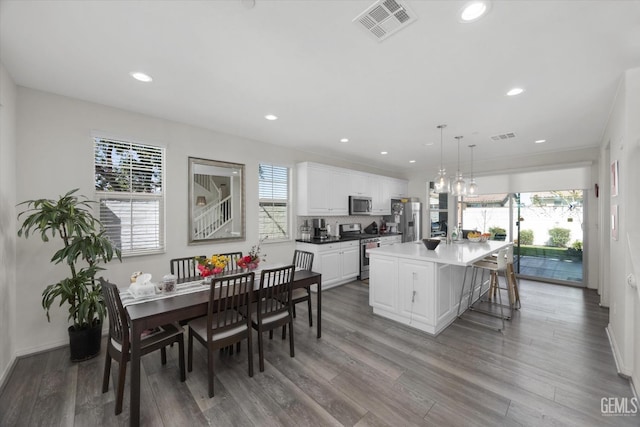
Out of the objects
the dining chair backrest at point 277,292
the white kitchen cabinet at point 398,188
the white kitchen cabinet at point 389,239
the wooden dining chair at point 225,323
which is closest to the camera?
the wooden dining chair at point 225,323

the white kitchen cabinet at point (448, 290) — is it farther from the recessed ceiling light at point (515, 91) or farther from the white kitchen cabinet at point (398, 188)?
the white kitchen cabinet at point (398, 188)

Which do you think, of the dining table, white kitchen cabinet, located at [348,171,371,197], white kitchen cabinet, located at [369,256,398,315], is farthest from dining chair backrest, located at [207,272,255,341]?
white kitchen cabinet, located at [348,171,371,197]

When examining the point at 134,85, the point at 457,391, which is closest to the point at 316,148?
the point at 134,85

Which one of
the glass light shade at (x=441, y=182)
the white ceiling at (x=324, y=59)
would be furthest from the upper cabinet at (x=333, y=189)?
the glass light shade at (x=441, y=182)

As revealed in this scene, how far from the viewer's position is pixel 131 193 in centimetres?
320

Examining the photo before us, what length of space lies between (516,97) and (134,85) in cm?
398

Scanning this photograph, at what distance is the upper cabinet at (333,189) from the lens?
4926 millimetres

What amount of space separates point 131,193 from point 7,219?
1.05 meters

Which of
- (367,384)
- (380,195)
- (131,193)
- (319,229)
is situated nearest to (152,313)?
(367,384)

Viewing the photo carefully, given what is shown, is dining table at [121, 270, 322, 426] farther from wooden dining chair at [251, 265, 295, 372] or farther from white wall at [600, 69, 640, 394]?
white wall at [600, 69, 640, 394]

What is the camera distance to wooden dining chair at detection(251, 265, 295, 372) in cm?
241

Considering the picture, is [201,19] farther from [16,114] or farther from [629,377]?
[629,377]

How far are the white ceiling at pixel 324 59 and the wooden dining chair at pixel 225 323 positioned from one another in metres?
1.83

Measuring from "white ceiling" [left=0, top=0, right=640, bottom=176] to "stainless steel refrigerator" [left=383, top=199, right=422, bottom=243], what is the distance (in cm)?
340
